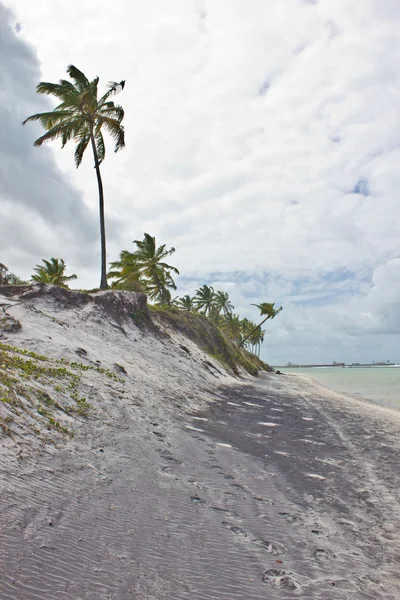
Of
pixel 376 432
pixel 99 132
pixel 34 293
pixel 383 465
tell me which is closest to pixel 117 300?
pixel 34 293

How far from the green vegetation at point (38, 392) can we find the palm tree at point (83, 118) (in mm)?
11905

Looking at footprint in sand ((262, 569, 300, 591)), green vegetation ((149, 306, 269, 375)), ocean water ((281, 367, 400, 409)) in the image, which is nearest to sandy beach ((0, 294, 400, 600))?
footprint in sand ((262, 569, 300, 591))

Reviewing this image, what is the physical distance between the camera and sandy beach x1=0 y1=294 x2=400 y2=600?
2.89 m

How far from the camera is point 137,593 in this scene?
8.74ft

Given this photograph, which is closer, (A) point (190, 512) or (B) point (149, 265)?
(A) point (190, 512)

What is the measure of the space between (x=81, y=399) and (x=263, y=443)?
4131mm

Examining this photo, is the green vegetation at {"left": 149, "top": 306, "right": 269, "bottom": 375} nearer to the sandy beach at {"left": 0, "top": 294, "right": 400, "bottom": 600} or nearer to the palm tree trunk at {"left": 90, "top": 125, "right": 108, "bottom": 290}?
the palm tree trunk at {"left": 90, "top": 125, "right": 108, "bottom": 290}

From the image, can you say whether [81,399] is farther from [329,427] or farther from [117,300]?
[117,300]

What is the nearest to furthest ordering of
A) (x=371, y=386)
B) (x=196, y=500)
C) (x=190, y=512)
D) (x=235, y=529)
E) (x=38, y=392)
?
(x=235, y=529)
(x=190, y=512)
(x=196, y=500)
(x=38, y=392)
(x=371, y=386)

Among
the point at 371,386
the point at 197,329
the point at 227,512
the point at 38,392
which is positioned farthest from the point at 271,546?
the point at 371,386

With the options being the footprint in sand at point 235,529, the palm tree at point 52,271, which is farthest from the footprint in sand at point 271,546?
the palm tree at point 52,271

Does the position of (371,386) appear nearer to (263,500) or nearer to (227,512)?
(263,500)

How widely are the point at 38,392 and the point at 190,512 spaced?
3797mm

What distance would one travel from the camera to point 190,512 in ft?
13.5
